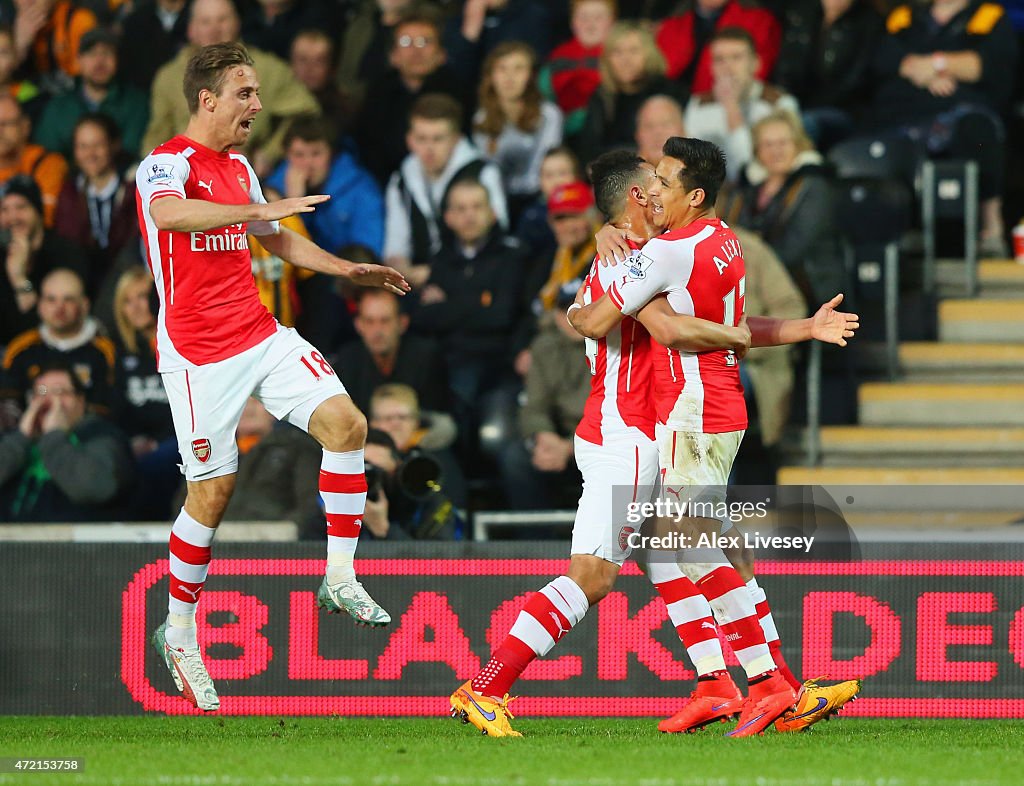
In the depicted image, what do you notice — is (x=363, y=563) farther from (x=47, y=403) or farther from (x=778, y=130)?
(x=778, y=130)

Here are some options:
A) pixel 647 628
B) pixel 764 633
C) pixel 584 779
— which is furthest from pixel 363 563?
pixel 584 779

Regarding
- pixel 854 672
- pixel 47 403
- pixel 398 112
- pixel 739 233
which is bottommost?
pixel 854 672

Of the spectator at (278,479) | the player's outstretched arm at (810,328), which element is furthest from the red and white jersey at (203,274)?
the spectator at (278,479)

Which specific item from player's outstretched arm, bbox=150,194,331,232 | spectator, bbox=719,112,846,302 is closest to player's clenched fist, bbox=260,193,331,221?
player's outstretched arm, bbox=150,194,331,232

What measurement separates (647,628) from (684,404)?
66.4 inches

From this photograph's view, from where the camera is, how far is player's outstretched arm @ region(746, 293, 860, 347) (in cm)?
708

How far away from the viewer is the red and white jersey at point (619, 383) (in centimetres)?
714

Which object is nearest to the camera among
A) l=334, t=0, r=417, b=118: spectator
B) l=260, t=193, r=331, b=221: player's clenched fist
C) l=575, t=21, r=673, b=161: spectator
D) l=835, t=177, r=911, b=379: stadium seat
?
l=260, t=193, r=331, b=221: player's clenched fist

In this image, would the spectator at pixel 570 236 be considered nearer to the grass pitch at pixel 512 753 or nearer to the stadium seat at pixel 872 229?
the stadium seat at pixel 872 229

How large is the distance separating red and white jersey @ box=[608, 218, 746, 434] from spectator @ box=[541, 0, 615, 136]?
5833mm

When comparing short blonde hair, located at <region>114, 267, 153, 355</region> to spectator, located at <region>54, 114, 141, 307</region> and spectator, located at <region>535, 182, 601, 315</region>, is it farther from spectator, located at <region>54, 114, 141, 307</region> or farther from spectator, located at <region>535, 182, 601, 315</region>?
spectator, located at <region>535, 182, 601, 315</region>

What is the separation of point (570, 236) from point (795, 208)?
141cm

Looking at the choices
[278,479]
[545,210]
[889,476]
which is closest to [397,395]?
[278,479]

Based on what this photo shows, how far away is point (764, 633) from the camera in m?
7.34
